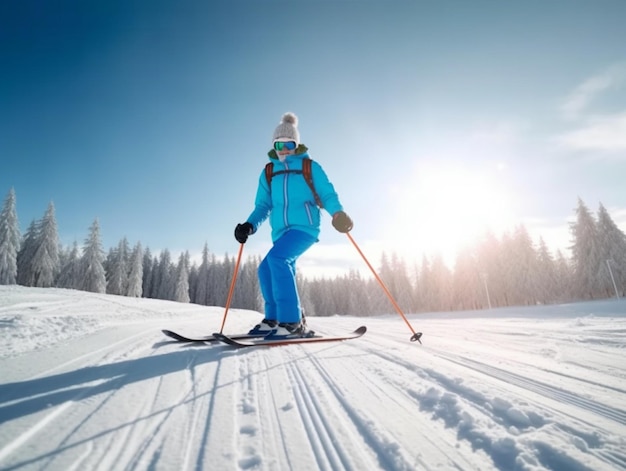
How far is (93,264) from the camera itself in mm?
35406

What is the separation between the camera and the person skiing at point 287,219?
312cm

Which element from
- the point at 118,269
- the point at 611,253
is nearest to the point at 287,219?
the point at 611,253

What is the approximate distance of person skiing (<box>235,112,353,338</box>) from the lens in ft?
10.3

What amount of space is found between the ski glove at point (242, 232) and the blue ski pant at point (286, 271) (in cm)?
52

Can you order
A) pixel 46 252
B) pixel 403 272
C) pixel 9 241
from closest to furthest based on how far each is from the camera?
1. pixel 9 241
2. pixel 46 252
3. pixel 403 272

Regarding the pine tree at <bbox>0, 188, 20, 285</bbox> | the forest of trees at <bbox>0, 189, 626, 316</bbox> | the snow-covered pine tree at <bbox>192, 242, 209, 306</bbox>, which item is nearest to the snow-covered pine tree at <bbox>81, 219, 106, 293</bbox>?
the forest of trees at <bbox>0, 189, 626, 316</bbox>

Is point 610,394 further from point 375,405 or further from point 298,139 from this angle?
point 298,139

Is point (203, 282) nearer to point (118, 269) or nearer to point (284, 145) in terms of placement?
point (118, 269)

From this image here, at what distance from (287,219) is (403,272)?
55512 mm

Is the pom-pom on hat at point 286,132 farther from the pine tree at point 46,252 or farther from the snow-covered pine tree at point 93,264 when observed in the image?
the pine tree at point 46,252

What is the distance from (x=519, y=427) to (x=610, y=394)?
21.9 inches

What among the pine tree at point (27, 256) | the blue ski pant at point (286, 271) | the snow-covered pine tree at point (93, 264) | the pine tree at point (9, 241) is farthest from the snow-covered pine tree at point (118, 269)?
the blue ski pant at point (286, 271)

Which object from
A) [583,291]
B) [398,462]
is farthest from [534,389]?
[583,291]

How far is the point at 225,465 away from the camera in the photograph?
0.73 meters
